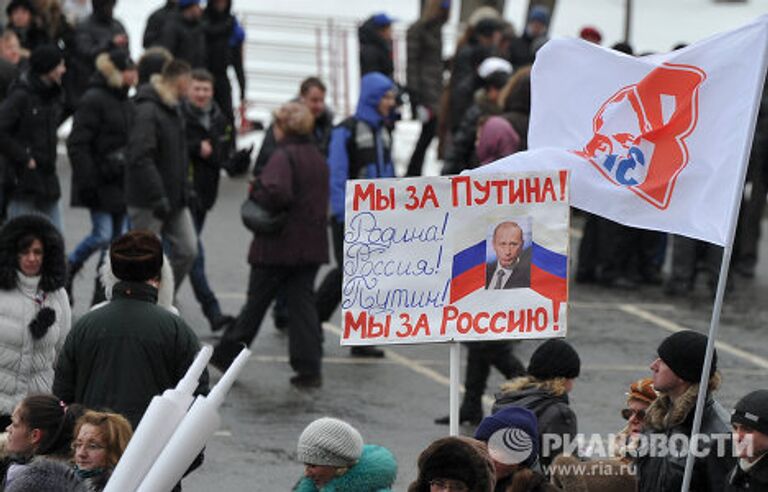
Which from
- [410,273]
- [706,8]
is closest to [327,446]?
[410,273]

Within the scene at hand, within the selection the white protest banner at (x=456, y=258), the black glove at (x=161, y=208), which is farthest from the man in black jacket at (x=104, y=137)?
the white protest banner at (x=456, y=258)

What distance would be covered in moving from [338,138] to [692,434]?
273 inches

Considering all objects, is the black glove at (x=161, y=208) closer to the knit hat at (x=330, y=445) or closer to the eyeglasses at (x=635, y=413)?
the eyeglasses at (x=635, y=413)

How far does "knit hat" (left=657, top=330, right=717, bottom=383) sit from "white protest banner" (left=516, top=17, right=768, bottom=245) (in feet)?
1.29

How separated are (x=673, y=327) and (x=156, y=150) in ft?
13.8

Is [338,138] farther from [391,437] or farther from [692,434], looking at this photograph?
[692,434]

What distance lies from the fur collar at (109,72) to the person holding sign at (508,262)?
6602 millimetres

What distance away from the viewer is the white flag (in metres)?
8.38

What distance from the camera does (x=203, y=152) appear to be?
49.2ft

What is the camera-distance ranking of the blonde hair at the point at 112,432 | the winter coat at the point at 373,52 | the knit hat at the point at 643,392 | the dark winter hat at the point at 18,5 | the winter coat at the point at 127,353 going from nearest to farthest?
the blonde hair at the point at 112,432 < the knit hat at the point at 643,392 < the winter coat at the point at 127,353 < the dark winter hat at the point at 18,5 < the winter coat at the point at 373,52

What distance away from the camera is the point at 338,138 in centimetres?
1459

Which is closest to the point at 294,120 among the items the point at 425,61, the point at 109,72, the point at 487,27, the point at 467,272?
the point at 109,72

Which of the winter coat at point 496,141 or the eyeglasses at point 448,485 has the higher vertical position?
the eyeglasses at point 448,485

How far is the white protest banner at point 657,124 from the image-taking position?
330 inches
